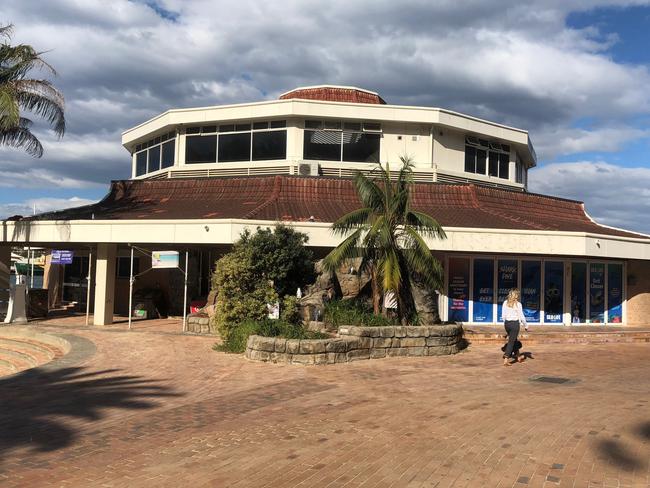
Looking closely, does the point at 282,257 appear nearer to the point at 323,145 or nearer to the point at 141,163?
the point at 323,145

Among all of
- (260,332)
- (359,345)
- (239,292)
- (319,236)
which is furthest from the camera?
(319,236)

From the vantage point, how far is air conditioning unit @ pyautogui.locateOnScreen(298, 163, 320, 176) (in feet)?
74.8

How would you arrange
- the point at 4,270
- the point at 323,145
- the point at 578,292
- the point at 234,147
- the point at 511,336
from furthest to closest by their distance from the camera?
the point at 234,147
the point at 323,145
the point at 4,270
the point at 578,292
the point at 511,336

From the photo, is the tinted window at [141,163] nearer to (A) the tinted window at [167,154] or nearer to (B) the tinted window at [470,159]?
(A) the tinted window at [167,154]

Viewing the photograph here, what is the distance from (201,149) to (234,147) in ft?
5.31

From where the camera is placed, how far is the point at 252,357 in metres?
12.8

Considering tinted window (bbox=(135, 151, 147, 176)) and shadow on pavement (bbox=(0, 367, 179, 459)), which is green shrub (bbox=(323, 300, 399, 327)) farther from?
tinted window (bbox=(135, 151, 147, 176))

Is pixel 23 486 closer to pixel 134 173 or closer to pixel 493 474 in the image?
pixel 493 474

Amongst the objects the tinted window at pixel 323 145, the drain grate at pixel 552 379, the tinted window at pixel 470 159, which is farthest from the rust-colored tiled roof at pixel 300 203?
the drain grate at pixel 552 379

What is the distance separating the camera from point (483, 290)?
18.8 meters

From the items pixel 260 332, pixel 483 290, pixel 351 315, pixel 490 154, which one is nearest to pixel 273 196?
pixel 351 315

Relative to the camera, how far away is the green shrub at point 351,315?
1417 centimetres

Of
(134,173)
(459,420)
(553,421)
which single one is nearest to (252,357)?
(459,420)

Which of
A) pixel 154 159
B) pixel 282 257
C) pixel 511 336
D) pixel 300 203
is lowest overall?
pixel 511 336
